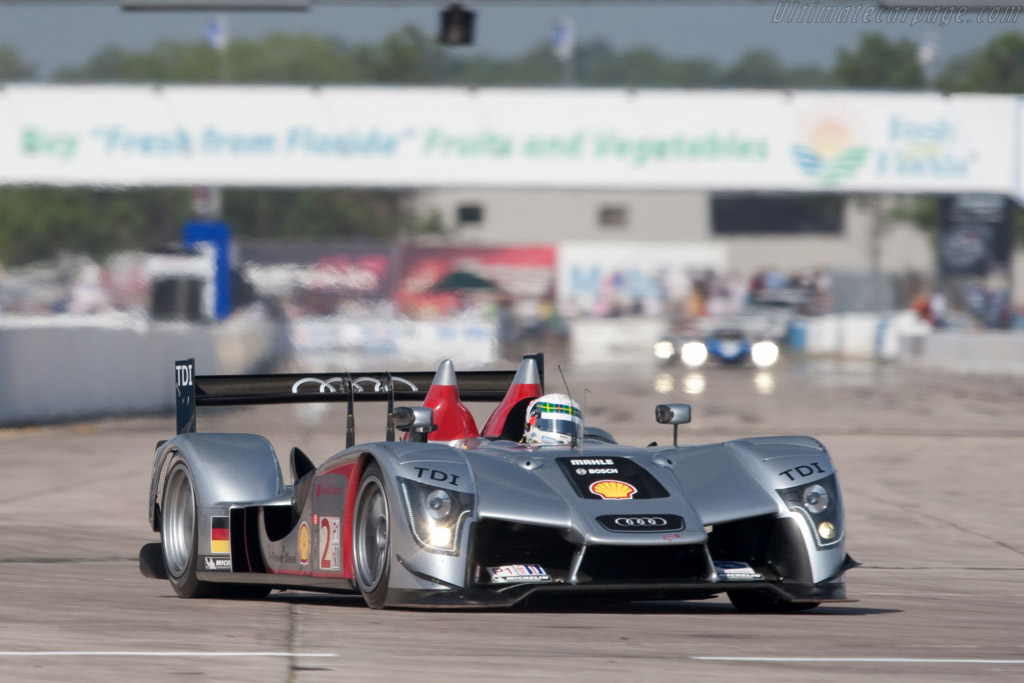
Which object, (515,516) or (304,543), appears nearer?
(515,516)

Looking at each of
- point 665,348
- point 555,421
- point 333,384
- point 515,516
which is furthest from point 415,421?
point 665,348

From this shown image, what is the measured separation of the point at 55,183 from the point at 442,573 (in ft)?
99.6

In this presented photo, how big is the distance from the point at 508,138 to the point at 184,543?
1137 inches

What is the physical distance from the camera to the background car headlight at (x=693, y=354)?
38.2 meters

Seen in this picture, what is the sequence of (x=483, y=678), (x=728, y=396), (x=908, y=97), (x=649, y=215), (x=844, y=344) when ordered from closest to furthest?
(x=483, y=678), (x=728, y=396), (x=908, y=97), (x=844, y=344), (x=649, y=215)

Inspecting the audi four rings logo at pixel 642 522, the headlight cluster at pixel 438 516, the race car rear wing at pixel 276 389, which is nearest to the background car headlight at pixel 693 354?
the race car rear wing at pixel 276 389

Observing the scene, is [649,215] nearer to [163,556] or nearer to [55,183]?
[55,183]

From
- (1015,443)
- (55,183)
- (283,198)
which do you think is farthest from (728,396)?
(283,198)

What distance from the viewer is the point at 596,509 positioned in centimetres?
680

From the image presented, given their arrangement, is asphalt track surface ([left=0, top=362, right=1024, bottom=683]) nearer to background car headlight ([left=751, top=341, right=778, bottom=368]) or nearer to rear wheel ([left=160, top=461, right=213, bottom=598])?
rear wheel ([left=160, top=461, right=213, bottom=598])

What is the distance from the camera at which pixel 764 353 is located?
1500 inches

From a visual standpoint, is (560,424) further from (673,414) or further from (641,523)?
(641,523)

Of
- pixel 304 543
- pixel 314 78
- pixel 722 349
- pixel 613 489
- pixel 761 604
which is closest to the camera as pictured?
pixel 613 489

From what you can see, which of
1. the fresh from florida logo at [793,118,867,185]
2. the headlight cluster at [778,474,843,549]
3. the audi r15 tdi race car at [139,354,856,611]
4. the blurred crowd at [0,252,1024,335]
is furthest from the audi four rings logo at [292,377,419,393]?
the fresh from florida logo at [793,118,867,185]
